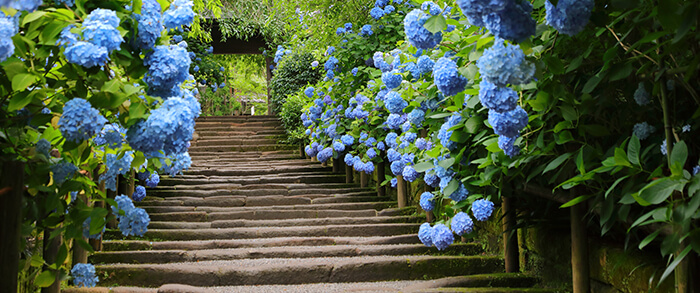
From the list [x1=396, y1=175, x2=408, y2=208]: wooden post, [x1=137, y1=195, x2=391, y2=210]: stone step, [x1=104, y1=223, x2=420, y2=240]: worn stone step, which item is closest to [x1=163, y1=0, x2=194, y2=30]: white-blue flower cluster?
[x1=104, y1=223, x2=420, y2=240]: worn stone step

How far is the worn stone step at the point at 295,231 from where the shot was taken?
14.9 ft

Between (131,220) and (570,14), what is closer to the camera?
(570,14)

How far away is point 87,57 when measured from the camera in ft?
3.90

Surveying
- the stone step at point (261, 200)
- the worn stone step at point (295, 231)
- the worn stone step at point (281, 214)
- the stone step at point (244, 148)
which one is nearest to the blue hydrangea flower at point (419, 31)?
the worn stone step at point (295, 231)

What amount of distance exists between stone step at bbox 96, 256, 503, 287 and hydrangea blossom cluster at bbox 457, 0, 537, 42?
2.66m

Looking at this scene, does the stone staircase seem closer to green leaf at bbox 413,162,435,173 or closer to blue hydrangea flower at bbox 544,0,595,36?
green leaf at bbox 413,162,435,173

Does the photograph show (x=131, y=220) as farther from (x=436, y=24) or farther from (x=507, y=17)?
(x=507, y=17)

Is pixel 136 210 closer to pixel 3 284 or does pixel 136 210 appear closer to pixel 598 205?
pixel 3 284

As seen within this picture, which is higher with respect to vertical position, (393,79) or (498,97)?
(393,79)

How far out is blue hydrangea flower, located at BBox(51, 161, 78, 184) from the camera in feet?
5.33

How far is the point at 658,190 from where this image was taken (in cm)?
132

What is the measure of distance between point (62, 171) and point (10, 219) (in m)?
0.41

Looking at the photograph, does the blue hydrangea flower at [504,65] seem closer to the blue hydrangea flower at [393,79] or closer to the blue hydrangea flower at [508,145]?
the blue hydrangea flower at [508,145]

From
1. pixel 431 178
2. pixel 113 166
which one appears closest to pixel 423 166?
pixel 431 178
